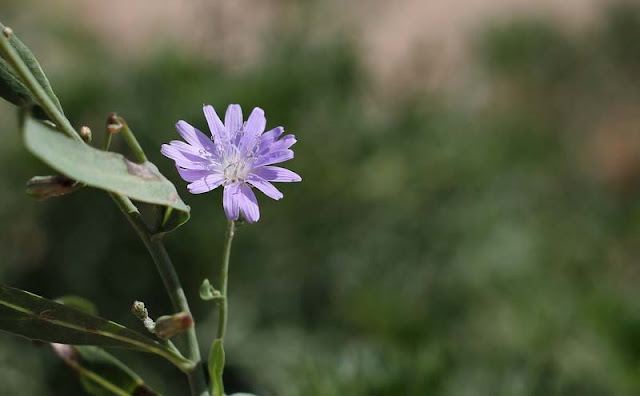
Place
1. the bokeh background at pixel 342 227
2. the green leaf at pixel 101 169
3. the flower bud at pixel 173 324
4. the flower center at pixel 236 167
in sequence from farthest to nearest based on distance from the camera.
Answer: the bokeh background at pixel 342 227 < the flower center at pixel 236 167 < the flower bud at pixel 173 324 < the green leaf at pixel 101 169

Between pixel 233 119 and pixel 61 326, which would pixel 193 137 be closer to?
pixel 233 119

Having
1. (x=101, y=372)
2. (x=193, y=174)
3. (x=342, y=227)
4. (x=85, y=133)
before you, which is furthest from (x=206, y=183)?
(x=342, y=227)

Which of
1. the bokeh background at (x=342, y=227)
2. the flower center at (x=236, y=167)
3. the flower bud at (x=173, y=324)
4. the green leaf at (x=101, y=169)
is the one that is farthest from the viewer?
the bokeh background at (x=342, y=227)

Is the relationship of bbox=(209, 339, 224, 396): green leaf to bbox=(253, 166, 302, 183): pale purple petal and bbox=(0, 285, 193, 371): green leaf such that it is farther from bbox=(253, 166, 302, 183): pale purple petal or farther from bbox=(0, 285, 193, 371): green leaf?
bbox=(253, 166, 302, 183): pale purple petal

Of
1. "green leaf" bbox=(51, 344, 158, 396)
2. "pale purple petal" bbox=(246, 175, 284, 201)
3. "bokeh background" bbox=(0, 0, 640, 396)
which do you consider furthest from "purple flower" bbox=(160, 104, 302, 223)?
"bokeh background" bbox=(0, 0, 640, 396)

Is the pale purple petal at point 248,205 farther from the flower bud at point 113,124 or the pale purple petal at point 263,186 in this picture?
the flower bud at point 113,124

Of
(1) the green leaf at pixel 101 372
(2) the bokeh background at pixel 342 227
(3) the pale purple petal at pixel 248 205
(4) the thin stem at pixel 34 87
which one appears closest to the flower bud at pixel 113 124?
(4) the thin stem at pixel 34 87

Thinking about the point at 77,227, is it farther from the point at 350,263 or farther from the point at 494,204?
the point at 494,204
